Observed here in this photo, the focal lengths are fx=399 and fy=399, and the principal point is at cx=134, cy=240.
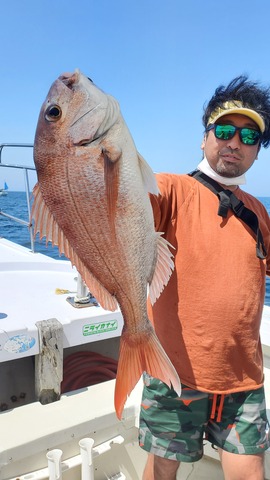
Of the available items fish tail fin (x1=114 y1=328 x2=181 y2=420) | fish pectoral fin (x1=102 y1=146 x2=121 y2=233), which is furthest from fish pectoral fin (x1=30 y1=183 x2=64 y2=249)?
fish tail fin (x1=114 y1=328 x2=181 y2=420)

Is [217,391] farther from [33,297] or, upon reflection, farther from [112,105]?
[33,297]

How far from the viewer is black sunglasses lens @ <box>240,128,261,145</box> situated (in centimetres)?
214

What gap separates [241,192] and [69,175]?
1.26 metres

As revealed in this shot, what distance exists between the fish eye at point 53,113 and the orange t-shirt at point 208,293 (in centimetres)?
68

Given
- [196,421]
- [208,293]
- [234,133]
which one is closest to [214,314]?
[208,293]

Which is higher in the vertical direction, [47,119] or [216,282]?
[47,119]

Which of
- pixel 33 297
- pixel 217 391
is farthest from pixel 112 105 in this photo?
pixel 33 297

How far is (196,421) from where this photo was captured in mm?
2143

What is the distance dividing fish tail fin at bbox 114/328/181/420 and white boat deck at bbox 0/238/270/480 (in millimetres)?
986

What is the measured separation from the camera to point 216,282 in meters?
2.02

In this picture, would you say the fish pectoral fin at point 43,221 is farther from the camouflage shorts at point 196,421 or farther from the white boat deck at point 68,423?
the white boat deck at point 68,423

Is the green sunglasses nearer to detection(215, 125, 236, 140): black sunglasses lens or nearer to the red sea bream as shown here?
detection(215, 125, 236, 140): black sunglasses lens

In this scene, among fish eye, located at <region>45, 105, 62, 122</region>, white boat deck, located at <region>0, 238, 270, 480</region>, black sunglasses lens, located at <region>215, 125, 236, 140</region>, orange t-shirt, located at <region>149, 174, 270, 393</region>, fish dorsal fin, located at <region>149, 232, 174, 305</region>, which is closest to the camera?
fish eye, located at <region>45, 105, 62, 122</region>

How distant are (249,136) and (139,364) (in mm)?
1315
